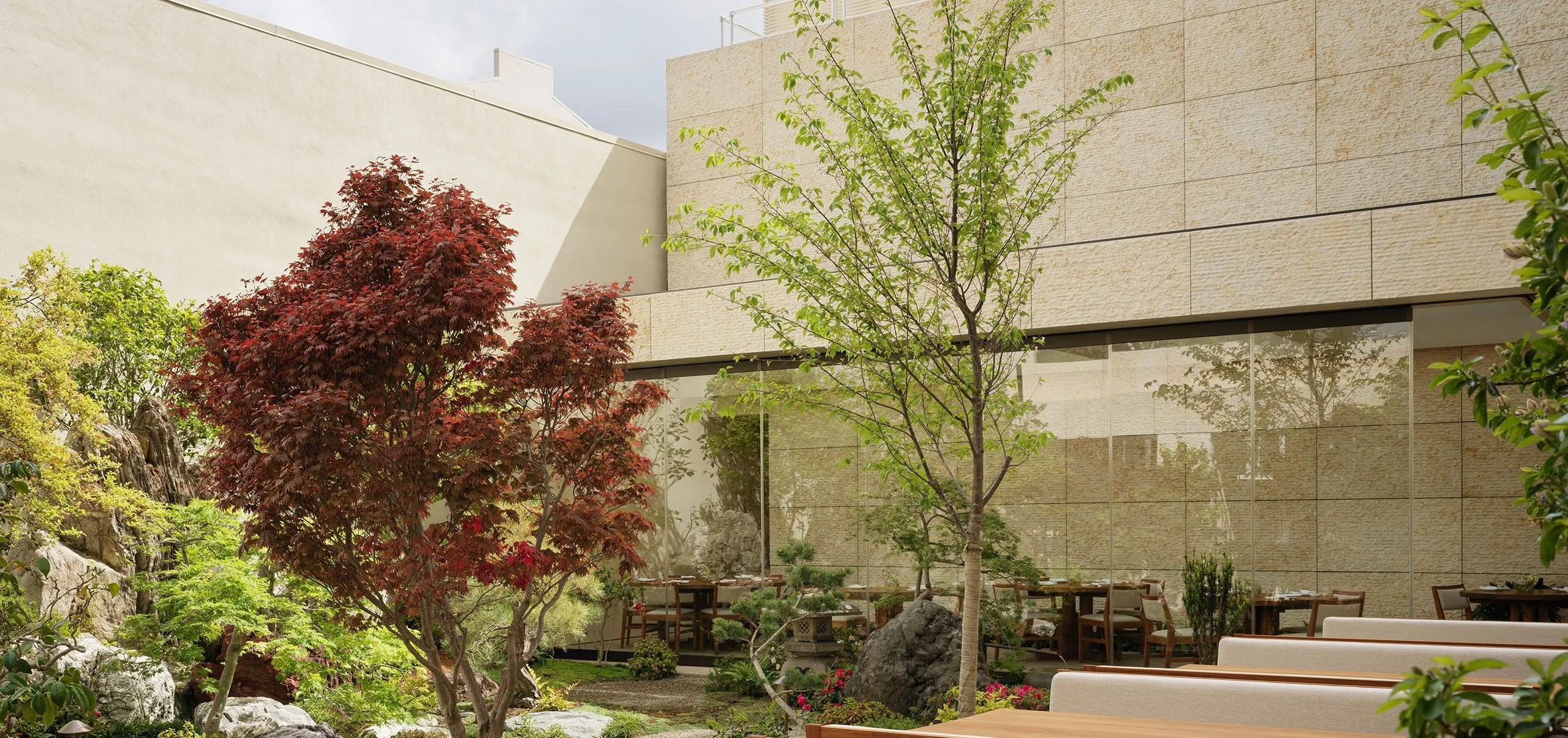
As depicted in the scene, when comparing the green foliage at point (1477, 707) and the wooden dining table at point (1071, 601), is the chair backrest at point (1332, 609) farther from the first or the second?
the green foliage at point (1477, 707)

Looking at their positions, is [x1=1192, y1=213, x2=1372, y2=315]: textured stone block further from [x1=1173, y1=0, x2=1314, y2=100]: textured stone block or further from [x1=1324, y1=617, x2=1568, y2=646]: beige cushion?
[x1=1324, y1=617, x2=1568, y2=646]: beige cushion

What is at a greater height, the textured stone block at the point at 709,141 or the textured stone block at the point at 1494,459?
the textured stone block at the point at 709,141

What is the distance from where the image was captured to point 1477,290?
862cm

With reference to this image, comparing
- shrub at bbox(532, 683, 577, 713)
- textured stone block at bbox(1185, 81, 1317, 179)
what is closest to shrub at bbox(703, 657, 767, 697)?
shrub at bbox(532, 683, 577, 713)

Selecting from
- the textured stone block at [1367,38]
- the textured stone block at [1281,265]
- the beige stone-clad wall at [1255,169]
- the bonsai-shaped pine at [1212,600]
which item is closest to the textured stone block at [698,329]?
the beige stone-clad wall at [1255,169]

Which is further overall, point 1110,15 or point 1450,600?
point 1110,15

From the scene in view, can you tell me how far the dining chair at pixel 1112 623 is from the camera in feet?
33.0

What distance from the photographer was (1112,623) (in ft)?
33.2

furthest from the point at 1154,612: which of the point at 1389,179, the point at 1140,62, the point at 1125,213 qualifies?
the point at 1140,62

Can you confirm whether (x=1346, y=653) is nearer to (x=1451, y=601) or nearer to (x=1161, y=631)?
(x=1161, y=631)

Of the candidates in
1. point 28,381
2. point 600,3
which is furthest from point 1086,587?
point 600,3

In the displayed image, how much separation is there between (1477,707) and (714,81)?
14.3 metres

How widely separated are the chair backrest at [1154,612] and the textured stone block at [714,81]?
8.08 meters

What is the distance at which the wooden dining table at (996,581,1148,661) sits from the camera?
33.5 feet
